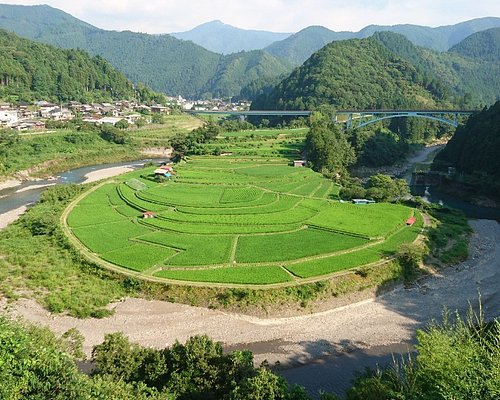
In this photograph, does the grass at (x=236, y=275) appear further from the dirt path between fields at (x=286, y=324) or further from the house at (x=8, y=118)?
the house at (x=8, y=118)

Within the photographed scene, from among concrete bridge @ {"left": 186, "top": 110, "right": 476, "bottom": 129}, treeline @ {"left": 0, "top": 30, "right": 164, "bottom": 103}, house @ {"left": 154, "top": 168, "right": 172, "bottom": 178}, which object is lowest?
house @ {"left": 154, "top": 168, "right": 172, "bottom": 178}

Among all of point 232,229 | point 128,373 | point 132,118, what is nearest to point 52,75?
point 132,118

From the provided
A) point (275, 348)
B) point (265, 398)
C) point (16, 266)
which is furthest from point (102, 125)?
point (265, 398)

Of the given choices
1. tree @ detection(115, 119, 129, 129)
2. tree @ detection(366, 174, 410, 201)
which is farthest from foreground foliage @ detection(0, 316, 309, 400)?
tree @ detection(115, 119, 129, 129)

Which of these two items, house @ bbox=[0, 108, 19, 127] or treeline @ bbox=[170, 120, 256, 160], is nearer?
treeline @ bbox=[170, 120, 256, 160]

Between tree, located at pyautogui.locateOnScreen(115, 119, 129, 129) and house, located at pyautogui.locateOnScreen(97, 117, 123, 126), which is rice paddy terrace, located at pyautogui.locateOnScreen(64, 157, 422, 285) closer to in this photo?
tree, located at pyautogui.locateOnScreen(115, 119, 129, 129)

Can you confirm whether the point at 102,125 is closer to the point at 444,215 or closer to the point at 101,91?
the point at 101,91
